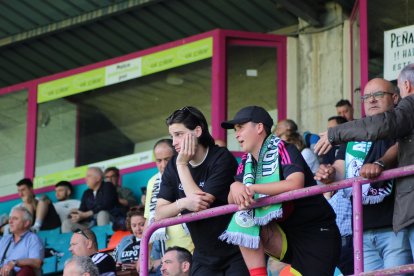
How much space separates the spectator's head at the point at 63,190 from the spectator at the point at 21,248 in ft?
8.75

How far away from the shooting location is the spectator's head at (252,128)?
7.43 m

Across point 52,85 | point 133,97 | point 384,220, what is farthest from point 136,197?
point 384,220

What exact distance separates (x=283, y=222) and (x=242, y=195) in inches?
14.0

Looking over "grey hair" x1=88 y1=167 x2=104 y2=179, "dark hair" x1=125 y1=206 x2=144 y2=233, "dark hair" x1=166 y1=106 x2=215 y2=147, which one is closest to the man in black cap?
"dark hair" x1=166 y1=106 x2=215 y2=147

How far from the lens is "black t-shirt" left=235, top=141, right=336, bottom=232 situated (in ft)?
23.6

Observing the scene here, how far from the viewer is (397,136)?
23.5 feet

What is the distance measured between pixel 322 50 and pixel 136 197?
124 inches

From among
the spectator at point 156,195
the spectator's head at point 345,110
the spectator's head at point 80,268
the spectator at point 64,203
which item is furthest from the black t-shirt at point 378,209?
the spectator at point 64,203

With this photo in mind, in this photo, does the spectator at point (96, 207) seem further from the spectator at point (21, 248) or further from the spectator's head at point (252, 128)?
the spectator's head at point (252, 128)

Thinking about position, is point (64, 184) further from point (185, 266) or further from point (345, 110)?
point (185, 266)

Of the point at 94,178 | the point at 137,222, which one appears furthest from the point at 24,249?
the point at 94,178

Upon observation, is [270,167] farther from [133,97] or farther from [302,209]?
[133,97]

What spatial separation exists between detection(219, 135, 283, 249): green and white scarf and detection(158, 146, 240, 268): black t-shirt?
134 millimetres

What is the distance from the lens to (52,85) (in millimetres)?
16578
